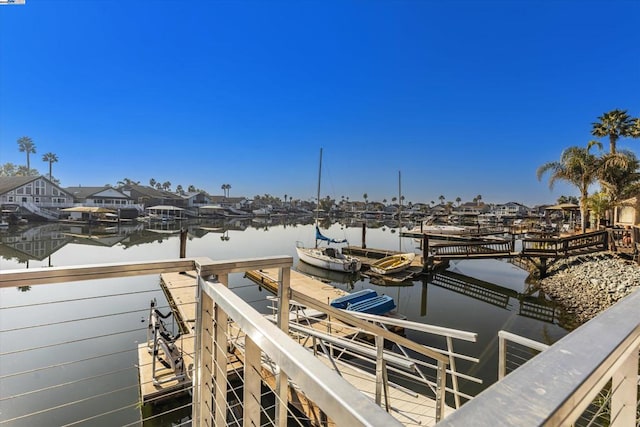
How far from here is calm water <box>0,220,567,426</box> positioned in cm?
500

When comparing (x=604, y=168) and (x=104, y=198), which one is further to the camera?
(x=104, y=198)

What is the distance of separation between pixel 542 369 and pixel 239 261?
4.37ft

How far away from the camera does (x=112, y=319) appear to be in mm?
8711

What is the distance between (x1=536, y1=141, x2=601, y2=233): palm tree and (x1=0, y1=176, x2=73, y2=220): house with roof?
1944 inches

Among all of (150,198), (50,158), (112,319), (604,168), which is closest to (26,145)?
(50,158)

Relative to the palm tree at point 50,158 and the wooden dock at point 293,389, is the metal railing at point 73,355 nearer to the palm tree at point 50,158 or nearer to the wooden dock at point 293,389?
the wooden dock at point 293,389

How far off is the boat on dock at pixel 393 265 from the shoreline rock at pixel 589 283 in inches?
211

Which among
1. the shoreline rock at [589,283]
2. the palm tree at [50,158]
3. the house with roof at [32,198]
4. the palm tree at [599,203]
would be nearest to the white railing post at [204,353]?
the shoreline rock at [589,283]

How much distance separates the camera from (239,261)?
1.61m

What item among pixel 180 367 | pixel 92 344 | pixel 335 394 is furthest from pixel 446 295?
pixel 335 394

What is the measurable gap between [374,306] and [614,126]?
63.6 feet

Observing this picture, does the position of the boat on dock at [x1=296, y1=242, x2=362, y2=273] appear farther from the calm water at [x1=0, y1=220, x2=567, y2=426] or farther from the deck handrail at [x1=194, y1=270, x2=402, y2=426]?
the deck handrail at [x1=194, y1=270, x2=402, y2=426]

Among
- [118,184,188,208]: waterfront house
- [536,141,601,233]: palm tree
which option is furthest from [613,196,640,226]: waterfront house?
[118,184,188,208]: waterfront house

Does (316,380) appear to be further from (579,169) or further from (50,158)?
(50,158)
